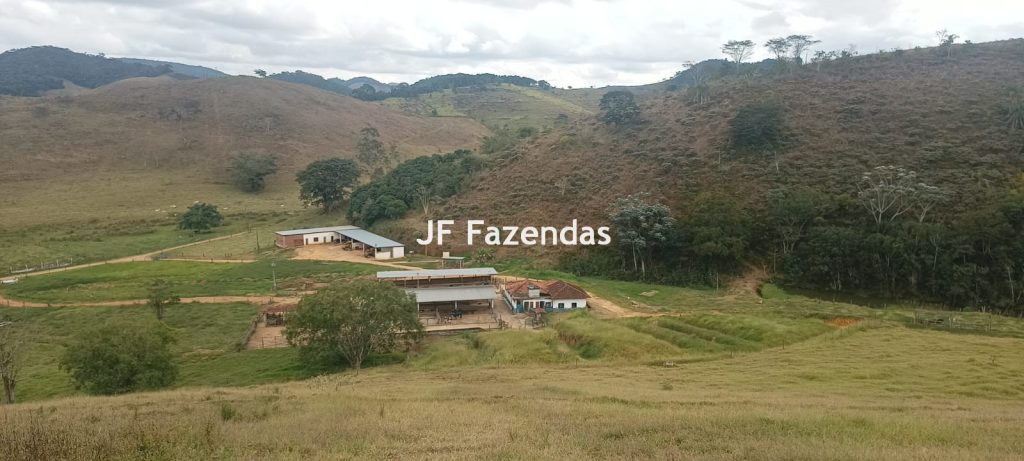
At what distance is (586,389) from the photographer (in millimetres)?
22078

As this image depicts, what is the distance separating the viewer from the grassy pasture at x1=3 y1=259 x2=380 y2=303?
159ft

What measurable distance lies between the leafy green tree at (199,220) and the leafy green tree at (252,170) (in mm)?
25952

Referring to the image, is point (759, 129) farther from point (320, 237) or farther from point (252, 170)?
point (252, 170)

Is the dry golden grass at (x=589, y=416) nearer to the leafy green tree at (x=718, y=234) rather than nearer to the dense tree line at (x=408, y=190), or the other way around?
the leafy green tree at (x=718, y=234)

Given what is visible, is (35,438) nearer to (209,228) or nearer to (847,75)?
(209,228)

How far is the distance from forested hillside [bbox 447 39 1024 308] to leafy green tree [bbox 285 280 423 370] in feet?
83.8

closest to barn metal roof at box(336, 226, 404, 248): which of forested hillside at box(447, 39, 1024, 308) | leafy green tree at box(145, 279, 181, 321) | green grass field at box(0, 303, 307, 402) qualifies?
forested hillside at box(447, 39, 1024, 308)

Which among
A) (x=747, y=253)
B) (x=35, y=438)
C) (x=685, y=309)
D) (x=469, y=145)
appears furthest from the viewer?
(x=469, y=145)

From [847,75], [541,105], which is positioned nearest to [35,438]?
[847,75]

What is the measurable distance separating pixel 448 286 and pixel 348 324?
49.3 ft

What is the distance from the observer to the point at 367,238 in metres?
66.3

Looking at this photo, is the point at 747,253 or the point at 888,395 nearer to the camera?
the point at 888,395

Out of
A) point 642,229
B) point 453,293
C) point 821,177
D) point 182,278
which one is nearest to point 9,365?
point 453,293

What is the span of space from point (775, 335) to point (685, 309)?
32.8 feet
